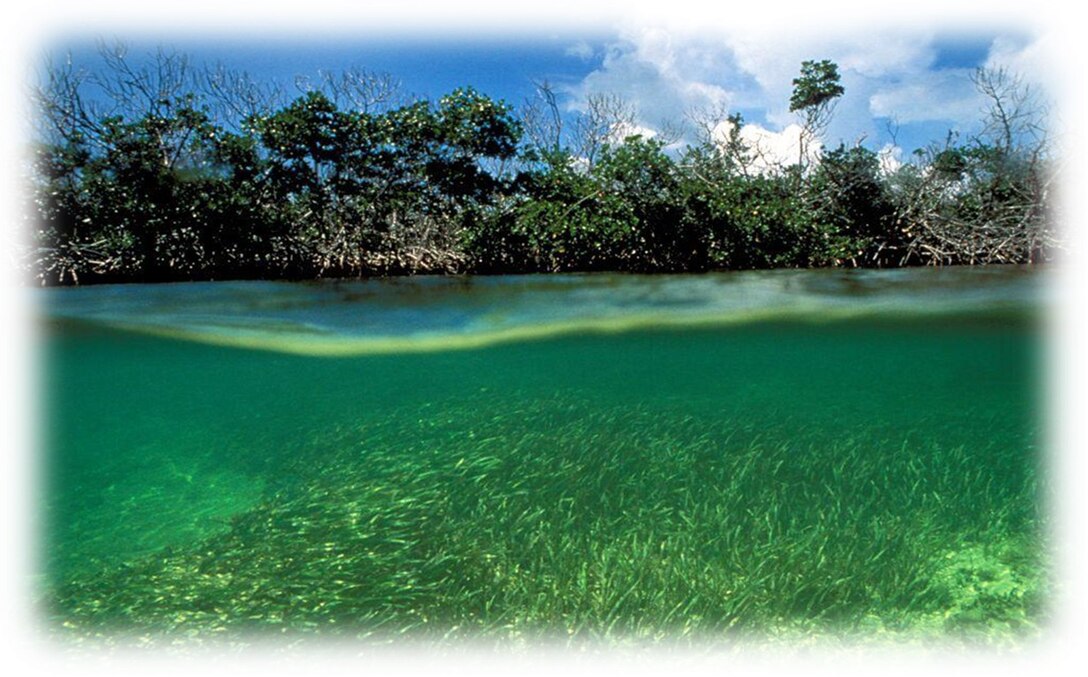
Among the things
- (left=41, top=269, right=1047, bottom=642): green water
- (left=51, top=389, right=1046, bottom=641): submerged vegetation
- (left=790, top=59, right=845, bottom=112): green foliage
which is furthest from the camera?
(left=790, top=59, right=845, bottom=112): green foliage

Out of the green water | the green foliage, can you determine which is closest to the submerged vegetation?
the green water

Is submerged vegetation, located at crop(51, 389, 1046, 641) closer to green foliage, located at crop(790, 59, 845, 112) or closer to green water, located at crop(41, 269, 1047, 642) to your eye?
green water, located at crop(41, 269, 1047, 642)

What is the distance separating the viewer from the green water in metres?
4.66

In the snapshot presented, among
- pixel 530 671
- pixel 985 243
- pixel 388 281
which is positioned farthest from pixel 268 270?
pixel 985 243

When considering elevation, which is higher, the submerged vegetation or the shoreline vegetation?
the shoreline vegetation

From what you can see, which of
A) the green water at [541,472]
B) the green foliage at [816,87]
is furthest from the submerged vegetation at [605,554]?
the green foliage at [816,87]

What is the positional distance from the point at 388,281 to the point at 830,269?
9267mm

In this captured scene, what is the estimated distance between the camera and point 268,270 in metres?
13.8

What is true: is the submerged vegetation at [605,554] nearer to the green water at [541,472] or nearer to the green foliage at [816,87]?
the green water at [541,472]

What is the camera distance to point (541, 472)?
7.19 meters

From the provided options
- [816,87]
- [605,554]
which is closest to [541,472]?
[605,554]

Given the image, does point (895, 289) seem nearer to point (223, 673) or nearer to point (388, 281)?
point (388, 281)

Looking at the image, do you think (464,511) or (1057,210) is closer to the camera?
(464,511)

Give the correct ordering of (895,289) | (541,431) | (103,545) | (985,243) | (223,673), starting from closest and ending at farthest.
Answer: (223,673) < (103,545) < (541,431) < (895,289) < (985,243)
